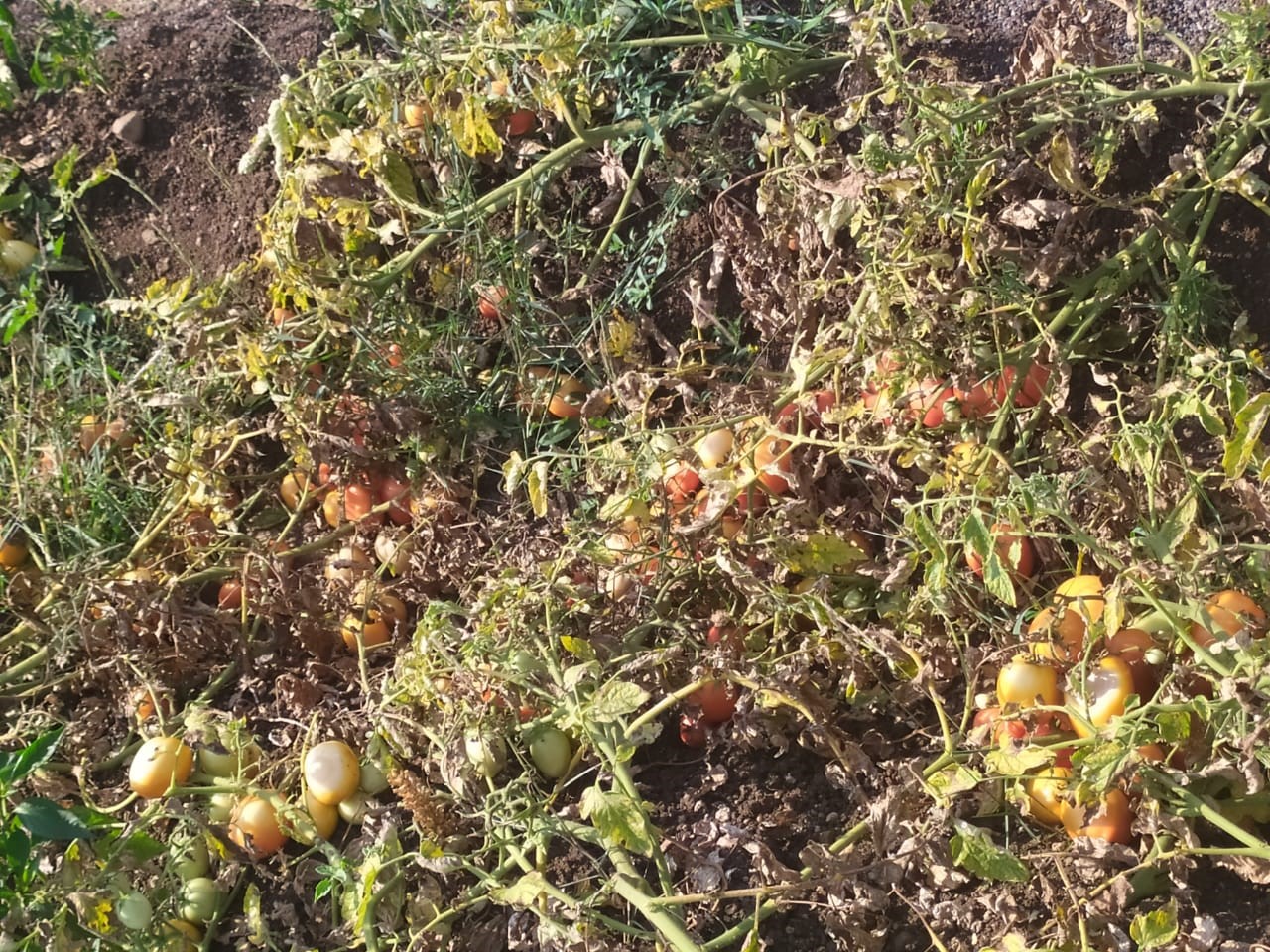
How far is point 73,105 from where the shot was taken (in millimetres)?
2912

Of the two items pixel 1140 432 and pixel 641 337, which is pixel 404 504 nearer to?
pixel 641 337

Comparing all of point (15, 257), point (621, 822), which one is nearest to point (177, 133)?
point (15, 257)

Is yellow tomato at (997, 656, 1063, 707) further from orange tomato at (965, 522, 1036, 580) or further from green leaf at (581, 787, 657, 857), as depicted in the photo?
green leaf at (581, 787, 657, 857)

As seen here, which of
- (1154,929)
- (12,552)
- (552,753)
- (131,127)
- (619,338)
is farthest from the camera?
(131,127)

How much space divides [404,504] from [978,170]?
1.16 metres

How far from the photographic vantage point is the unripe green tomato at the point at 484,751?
1547mm

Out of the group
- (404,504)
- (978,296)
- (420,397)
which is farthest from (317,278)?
(978,296)

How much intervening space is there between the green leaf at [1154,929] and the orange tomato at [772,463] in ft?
2.45

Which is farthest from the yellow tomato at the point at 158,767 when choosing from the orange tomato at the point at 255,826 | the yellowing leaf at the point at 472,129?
the yellowing leaf at the point at 472,129

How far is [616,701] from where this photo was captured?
139 cm

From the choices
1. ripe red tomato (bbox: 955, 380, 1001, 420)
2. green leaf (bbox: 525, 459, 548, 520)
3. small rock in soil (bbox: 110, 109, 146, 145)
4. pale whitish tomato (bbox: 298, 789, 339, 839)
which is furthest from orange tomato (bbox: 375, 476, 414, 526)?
small rock in soil (bbox: 110, 109, 146, 145)

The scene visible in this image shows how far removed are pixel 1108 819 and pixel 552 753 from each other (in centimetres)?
75

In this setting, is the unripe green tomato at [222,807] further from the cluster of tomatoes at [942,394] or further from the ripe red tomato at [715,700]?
the cluster of tomatoes at [942,394]

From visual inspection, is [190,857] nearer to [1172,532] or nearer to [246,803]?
[246,803]
